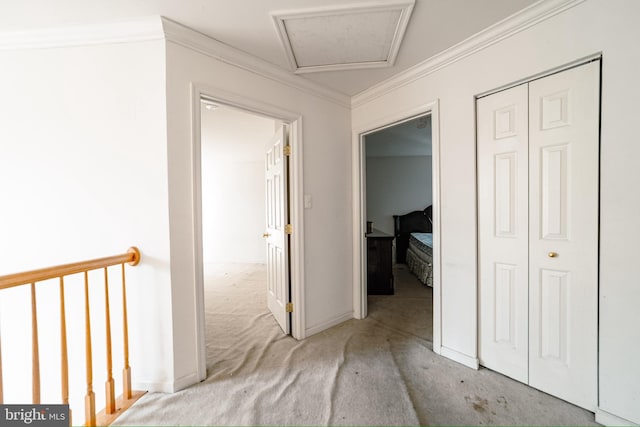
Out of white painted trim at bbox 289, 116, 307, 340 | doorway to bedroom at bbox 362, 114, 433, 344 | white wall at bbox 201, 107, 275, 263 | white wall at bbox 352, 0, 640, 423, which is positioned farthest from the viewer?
white wall at bbox 201, 107, 275, 263

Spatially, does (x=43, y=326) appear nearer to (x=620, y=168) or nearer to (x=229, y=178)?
(x=620, y=168)

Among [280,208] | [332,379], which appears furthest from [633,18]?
[332,379]

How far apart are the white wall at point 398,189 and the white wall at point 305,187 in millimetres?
3073

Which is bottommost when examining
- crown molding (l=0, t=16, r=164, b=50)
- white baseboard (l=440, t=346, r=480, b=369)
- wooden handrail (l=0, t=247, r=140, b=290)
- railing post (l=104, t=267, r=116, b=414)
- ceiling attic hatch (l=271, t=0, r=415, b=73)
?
white baseboard (l=440, t=346, r=480, b=369)

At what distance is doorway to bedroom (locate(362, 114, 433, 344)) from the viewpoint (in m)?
2.78

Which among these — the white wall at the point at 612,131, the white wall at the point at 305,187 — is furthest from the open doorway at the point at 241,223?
the white wall at the point at 612,131

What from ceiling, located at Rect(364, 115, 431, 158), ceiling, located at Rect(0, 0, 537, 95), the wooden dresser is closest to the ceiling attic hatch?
ceiling, located at Rect(0, 0, 537, 95)

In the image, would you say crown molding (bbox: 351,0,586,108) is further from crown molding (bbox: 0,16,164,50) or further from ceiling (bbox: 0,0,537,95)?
crown molding (bbox: 0,16,164,50)

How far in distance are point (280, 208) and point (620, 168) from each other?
218 cm

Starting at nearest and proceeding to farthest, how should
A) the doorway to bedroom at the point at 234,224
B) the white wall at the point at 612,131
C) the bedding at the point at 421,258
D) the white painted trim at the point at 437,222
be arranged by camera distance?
the white wall at the point at 612,131
the white painted trim at the point at 437,222
the doorway to bedroom at the point at 234,224
the bedding at the point at 421,258

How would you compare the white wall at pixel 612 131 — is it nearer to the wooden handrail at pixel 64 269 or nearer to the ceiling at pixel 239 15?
the ceiling at pixel 239 15

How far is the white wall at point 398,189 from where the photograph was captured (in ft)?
17.9

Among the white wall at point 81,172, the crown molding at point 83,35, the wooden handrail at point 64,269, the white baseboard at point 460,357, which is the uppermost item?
the crown molding at point 83,35

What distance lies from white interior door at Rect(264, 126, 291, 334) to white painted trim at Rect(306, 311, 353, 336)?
0.21m
